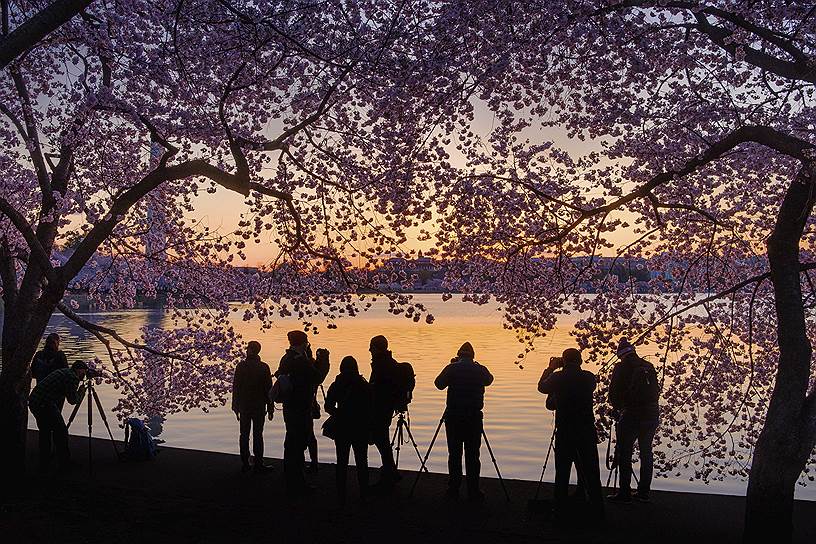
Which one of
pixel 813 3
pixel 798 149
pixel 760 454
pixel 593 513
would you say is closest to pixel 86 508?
pixel 593 513

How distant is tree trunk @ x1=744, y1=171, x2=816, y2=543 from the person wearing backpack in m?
1.80

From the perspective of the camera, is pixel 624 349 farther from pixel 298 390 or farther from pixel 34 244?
pixel 34 244

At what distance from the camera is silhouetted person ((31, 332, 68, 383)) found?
1528 centimetres

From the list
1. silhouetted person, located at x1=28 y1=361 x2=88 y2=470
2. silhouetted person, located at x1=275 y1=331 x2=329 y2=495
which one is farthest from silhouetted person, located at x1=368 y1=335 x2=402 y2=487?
silhouetted person, located at x1=28 y1=361 x2=88 y2=470

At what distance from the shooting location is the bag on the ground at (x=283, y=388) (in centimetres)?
1248

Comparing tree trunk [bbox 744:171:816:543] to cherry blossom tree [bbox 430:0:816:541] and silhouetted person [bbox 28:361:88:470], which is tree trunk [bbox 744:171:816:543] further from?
silhouetted person [bbox 28:361:88:470]

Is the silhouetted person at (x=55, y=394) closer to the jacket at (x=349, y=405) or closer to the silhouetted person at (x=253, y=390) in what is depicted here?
the silhouetted person at (x=253, y=390)

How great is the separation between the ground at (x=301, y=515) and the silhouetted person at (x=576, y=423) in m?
0.57

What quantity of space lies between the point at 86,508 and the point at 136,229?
9.53 m

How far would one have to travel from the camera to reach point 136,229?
66.4ft

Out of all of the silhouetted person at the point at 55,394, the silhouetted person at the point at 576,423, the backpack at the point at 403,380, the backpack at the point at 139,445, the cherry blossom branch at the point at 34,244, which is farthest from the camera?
the backpack at the point at 139,445

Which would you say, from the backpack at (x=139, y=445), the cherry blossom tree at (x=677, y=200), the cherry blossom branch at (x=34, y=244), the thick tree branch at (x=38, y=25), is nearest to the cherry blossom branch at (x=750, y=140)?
the cherry blossom tree at (x=677, y=200)

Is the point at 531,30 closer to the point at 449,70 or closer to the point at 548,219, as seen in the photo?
the point at 449,70

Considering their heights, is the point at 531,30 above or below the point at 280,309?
above
